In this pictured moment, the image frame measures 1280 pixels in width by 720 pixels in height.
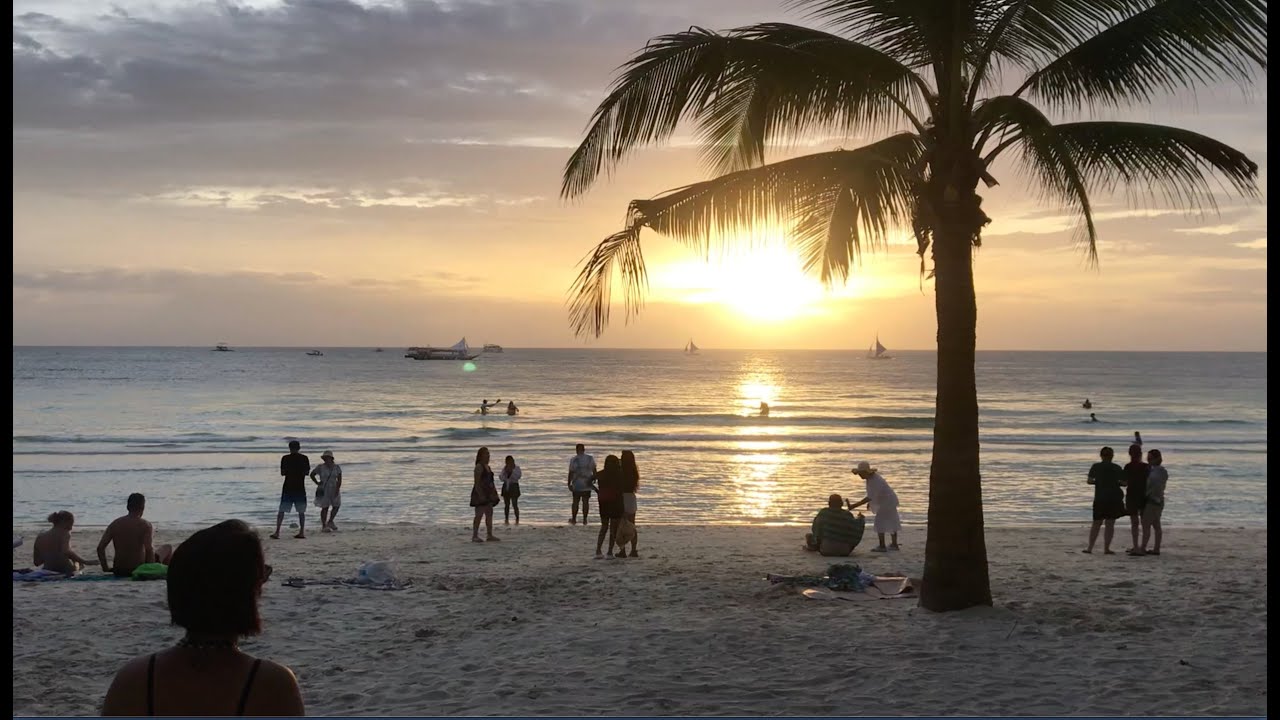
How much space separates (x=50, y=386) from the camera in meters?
88.1

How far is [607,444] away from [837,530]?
29738 millimetres

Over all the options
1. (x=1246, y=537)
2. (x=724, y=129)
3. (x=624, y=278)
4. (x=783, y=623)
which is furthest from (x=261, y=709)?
(x=1246, y=537)

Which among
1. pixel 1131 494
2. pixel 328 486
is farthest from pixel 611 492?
pixel 1131 494

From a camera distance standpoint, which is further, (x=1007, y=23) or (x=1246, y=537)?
(x=1246, y=537)

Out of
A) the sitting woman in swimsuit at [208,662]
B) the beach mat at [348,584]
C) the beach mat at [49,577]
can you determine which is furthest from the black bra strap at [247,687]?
the beach mat at [49,577]

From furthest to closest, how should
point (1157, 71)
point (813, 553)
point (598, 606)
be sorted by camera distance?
point (813, 553) → point (598, 606) → point (1157, 71)

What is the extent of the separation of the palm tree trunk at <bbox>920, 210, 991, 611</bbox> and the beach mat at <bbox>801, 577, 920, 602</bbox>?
3.07 ft

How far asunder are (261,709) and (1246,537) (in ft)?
59.9

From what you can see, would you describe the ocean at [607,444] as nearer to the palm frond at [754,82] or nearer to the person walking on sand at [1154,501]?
the person walking on sand at [1154,501]

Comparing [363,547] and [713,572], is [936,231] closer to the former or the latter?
[713,572]

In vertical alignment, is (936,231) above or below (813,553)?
above

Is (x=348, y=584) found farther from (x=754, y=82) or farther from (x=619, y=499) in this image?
(x=754, y=82)

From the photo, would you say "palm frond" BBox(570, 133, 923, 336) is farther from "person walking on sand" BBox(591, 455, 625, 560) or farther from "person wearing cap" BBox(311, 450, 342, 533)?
"person wearing cap" BBox(311, 450, 342, 533)

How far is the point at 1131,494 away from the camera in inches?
543
